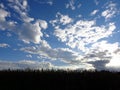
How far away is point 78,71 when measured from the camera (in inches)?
803

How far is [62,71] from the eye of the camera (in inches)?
781
